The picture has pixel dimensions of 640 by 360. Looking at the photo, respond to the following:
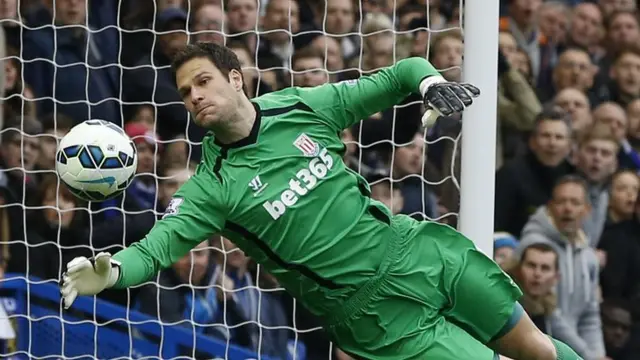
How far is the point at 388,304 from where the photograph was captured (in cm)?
565

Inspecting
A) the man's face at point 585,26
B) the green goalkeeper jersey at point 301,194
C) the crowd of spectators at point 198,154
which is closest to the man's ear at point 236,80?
the green goalkeeper jersey at point 301,194

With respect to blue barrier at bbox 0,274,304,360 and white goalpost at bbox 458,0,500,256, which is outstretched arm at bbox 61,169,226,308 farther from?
blue barrier at bbox 0,274,304,360

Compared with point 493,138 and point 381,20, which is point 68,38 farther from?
point 493,138

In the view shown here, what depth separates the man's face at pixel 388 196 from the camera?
25.0 ft

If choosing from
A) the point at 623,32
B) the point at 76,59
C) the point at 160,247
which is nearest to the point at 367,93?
the point at 160,247

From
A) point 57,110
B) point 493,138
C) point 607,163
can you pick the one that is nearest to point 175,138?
point 57,110

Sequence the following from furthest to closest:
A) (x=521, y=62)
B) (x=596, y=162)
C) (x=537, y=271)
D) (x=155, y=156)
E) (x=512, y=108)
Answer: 1. (x=521, y=62)
2. (x=512, y=108)
3. (x=596, y=162)
4. (x=537, y=271)
5. (x=155, y=156)

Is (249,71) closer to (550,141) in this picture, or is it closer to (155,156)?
(155,156)

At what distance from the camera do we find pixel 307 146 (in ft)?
18.4

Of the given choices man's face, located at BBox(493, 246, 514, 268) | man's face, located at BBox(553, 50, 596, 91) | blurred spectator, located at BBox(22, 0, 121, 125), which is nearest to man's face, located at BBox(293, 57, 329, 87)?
blurred spectator, located at BBox(22, 0, 121, 125)

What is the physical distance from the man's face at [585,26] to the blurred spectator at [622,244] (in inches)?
46.2

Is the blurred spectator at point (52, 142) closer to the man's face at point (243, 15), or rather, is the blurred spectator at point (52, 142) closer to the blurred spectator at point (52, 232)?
the blurred spectator at point (52, 232)

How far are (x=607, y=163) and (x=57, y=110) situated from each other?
10.7 feet

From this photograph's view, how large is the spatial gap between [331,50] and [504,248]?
1490 mm
